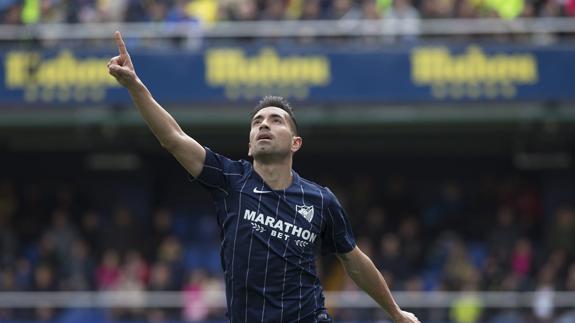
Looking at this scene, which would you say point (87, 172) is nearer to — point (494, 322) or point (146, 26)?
point (146, 26)

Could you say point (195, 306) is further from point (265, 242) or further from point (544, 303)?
point (265, 242)

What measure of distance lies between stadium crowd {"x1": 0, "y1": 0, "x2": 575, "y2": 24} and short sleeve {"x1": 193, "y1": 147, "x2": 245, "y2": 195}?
32.0 feet

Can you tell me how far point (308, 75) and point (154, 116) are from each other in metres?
10.3

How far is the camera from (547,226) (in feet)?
56.1

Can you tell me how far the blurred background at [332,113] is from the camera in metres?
15.1

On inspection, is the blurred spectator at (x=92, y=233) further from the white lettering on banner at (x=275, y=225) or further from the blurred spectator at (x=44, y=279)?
the white lettering on banner at (x=275, y=225)

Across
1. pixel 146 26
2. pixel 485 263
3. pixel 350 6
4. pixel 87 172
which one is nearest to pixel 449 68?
pixel 350 6

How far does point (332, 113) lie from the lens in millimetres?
16016

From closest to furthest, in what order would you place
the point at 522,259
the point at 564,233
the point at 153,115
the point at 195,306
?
the point at 153,115, the point at 195,306, the point at 522,259, the point at 564,233

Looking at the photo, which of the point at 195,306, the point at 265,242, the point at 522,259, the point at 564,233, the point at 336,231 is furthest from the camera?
the point at 564,233

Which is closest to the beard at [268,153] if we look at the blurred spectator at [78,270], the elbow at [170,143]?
the elbow at [170,143]

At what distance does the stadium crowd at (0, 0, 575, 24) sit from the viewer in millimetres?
15477

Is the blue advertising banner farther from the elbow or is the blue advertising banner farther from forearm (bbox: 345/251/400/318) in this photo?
the elbow

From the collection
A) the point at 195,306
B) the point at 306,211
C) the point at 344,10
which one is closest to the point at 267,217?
the point at 306,211
